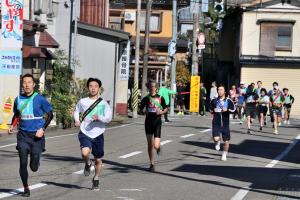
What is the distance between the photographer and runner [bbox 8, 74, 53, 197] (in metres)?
9.98

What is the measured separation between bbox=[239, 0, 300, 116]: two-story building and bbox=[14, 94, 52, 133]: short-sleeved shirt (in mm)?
36995

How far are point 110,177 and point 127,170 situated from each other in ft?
3.70

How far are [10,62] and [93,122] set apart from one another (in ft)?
40.8

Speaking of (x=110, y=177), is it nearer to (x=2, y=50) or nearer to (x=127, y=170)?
(x=127, y=170)

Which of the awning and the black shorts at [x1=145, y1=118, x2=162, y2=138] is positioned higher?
the awning

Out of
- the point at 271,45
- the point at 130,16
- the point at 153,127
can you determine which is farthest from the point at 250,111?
the point at 130,16

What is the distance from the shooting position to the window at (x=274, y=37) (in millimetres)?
46625

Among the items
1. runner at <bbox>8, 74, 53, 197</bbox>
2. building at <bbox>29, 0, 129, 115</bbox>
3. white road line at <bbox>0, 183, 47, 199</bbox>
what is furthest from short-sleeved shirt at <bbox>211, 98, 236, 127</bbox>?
building at <bbox>29, 0, 129, 115</bbox>

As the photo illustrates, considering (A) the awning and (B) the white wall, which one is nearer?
(A) the awning

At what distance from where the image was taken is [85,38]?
110 ft

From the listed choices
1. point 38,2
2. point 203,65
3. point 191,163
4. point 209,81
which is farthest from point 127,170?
point 203,65

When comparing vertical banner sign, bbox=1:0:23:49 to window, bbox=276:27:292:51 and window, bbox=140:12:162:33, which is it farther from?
window, bbox=140:12:162:33

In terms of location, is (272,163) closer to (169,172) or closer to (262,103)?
(169,172)

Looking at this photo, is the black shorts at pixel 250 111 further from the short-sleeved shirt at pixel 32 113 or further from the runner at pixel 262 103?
the short-sleeved shirt at pixel 32 113
